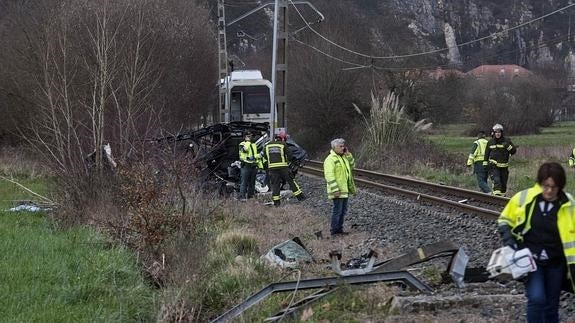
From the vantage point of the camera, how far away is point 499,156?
16297 mm

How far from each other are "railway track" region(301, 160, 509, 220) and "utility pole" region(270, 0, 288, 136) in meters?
3.42

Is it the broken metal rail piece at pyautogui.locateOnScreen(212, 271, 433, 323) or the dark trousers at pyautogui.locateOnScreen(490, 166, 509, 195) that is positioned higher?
the broken metal rail piece at pyautogui.locateOnScreen(212, 271, 433, 323)

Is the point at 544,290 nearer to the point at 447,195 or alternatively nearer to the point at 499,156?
the point at 499,156

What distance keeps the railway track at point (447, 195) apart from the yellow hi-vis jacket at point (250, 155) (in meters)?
3.63

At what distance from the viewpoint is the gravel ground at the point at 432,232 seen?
22.0 feet

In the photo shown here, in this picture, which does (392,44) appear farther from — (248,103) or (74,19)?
(74,19)

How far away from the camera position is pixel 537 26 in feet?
272

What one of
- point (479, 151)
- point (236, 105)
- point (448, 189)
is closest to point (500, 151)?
point (479, 151)

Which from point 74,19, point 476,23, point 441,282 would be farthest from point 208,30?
point 476,23

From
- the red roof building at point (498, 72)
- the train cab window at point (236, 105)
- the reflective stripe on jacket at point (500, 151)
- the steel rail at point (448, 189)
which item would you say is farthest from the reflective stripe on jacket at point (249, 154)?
the red roof building at point (498, 72)

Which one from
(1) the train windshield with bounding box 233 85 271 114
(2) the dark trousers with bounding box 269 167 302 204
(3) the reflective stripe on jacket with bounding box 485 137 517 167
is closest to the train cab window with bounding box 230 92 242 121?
(1) the train windshield with bounding box 233 85 271 114

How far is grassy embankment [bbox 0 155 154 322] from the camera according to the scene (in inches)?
271

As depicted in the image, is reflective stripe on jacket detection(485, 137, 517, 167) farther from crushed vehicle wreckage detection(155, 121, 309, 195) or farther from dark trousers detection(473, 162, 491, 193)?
crushed vehicle wreckage detection(155, 121, 309, 195)

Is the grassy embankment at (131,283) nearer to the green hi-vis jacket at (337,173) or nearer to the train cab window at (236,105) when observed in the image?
the green hi-vis jacket at (337,173)
